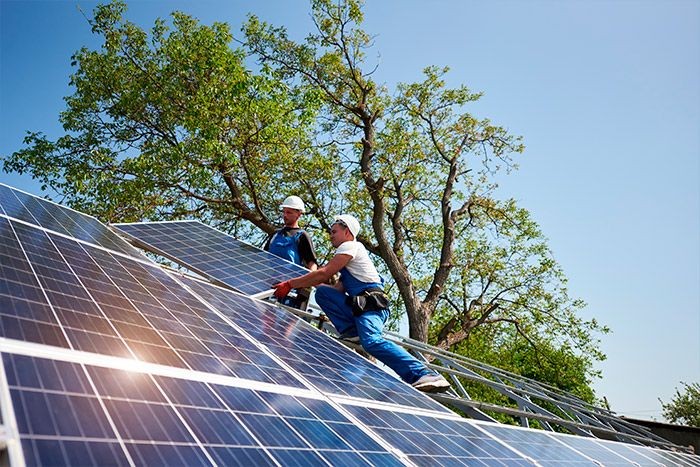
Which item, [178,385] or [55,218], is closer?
[178,385]

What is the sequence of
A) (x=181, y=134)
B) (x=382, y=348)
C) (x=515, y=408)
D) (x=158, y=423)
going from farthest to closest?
1. (x=181, y=134)
2. (x=515, y=408)
3. (x=382, y=348)
4. (x=158, y=423)

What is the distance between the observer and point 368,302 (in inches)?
239

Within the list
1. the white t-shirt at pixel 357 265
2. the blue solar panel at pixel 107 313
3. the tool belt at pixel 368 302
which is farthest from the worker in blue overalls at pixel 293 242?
the blue solar panel at pixel 107 313

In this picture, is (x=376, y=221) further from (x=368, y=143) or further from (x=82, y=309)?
(x=82, y=309)

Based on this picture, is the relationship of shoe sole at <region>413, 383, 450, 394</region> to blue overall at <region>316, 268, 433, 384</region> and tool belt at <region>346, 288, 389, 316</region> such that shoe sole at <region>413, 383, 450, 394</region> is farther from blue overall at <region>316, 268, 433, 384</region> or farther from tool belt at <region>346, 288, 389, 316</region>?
tool belt at <region>346, 288, 389, 316</region>

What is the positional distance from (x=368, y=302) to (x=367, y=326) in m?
0.31

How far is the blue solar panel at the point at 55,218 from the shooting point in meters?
5.43

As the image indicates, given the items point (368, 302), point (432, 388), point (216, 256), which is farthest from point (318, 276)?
point (216, 256)

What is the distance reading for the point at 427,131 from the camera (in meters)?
21.9

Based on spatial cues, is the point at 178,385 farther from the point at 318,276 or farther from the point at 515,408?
the point at 515,408

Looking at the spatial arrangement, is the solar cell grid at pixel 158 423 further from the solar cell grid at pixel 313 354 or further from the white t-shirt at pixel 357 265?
the white t-shirt at pixel 357 265

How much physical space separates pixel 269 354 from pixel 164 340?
3.44 ft

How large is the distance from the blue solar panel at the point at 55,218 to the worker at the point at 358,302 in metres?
2.14

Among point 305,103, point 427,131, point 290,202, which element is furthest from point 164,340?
point 427,131
